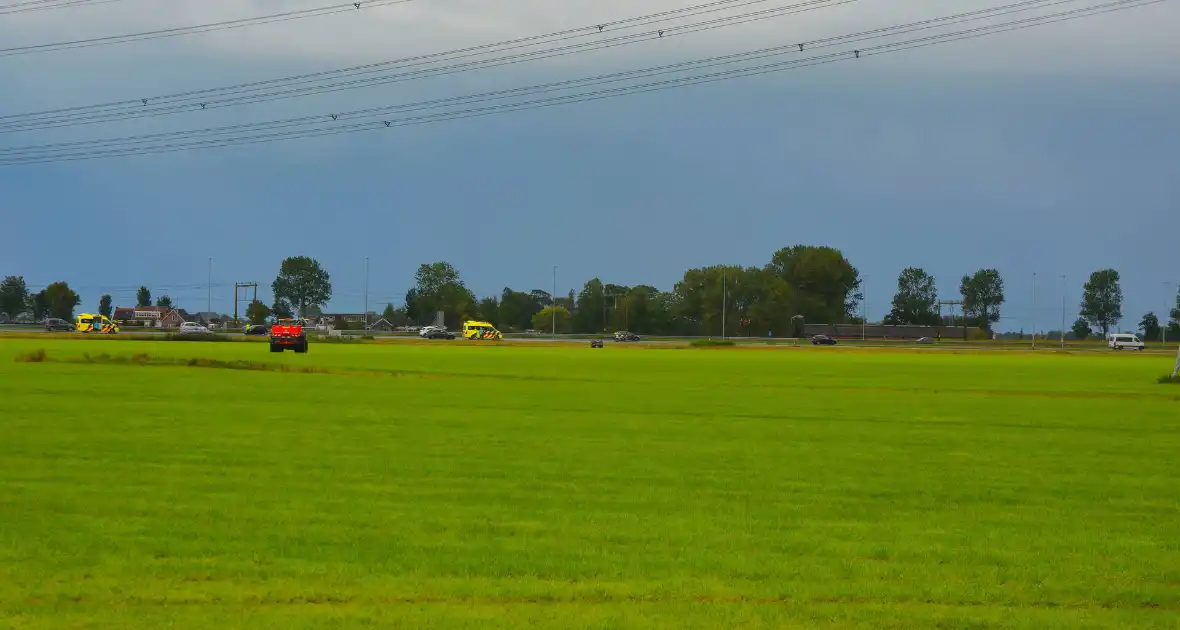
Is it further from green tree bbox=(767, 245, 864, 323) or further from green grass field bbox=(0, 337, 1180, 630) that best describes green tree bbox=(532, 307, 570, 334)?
green grass field bbox=(0, 337, 1180, 630)

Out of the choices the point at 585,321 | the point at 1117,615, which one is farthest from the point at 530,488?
the point at 585,321

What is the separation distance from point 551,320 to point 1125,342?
81668 millimetres

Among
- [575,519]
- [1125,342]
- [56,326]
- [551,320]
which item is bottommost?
[575,519]

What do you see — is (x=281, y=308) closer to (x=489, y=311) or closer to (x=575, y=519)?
(x=489, y=311)

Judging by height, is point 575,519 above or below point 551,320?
below

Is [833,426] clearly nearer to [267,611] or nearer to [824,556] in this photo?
[824,556]

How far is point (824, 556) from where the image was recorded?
11227mm

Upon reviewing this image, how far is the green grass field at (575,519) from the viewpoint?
937 centimetres

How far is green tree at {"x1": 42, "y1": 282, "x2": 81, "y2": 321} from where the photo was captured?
611 ft

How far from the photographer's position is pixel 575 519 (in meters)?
12.9

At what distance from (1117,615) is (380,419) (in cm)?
1813

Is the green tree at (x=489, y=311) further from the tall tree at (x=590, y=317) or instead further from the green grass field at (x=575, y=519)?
the green grass field at (x=575, y=519)

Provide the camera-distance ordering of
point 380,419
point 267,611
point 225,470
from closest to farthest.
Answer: point 267,611, point 225,470, point 380,419

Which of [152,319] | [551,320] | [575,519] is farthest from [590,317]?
[575,519]
